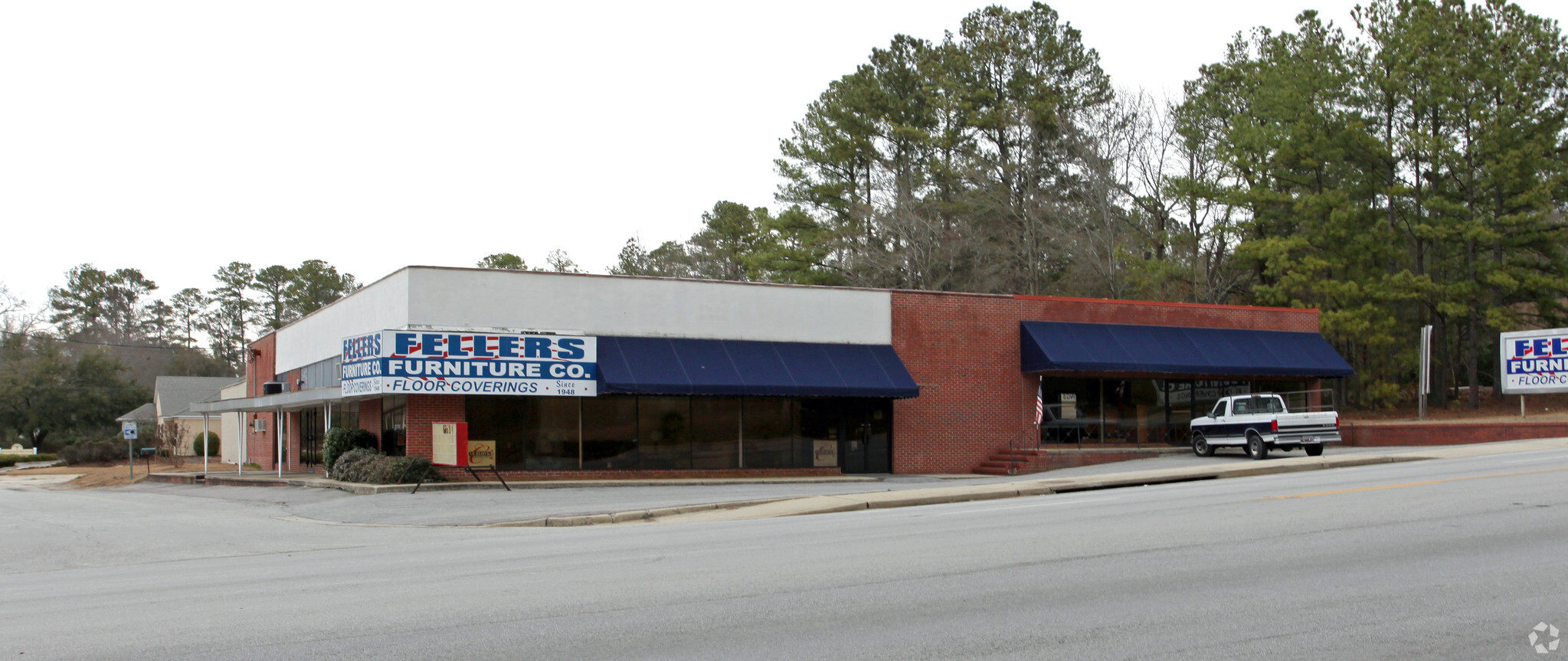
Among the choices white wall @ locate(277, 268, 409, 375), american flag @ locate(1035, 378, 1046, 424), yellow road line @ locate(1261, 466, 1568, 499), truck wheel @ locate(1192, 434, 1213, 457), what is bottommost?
truck wheel @ locate(1192, 434, 1213, 457)

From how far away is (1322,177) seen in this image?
47.8 metres

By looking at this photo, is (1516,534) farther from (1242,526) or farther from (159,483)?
(159,483)

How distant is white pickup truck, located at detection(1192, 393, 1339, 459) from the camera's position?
1091 inches

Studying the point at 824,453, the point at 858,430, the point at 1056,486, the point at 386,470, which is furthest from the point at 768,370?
the point at 386,470

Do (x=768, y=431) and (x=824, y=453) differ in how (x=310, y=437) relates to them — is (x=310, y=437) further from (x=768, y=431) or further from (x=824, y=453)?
(x=824, y=453)

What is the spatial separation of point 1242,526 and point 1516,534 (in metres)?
2.41

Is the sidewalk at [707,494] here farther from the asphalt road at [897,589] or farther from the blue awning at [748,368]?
the asphalt road at [897,589]

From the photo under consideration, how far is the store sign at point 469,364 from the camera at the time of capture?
25328mm

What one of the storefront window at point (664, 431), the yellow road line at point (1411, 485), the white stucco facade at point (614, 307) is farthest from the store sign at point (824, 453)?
the yellow road line at point (1411, 485)

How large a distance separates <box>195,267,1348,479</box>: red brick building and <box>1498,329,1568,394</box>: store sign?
22.8 ft

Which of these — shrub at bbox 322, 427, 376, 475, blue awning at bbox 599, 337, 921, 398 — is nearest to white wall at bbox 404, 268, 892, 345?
blue awning at bbox 599, 337, 921, 398

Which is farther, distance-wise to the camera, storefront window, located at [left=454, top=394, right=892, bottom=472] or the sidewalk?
storefront window, located at [left=454, top=394, right=892, bottom=472]

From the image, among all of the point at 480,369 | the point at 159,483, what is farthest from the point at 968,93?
the point at 159,483

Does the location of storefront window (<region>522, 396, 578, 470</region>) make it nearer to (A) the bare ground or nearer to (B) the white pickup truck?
(A) the bare ground
